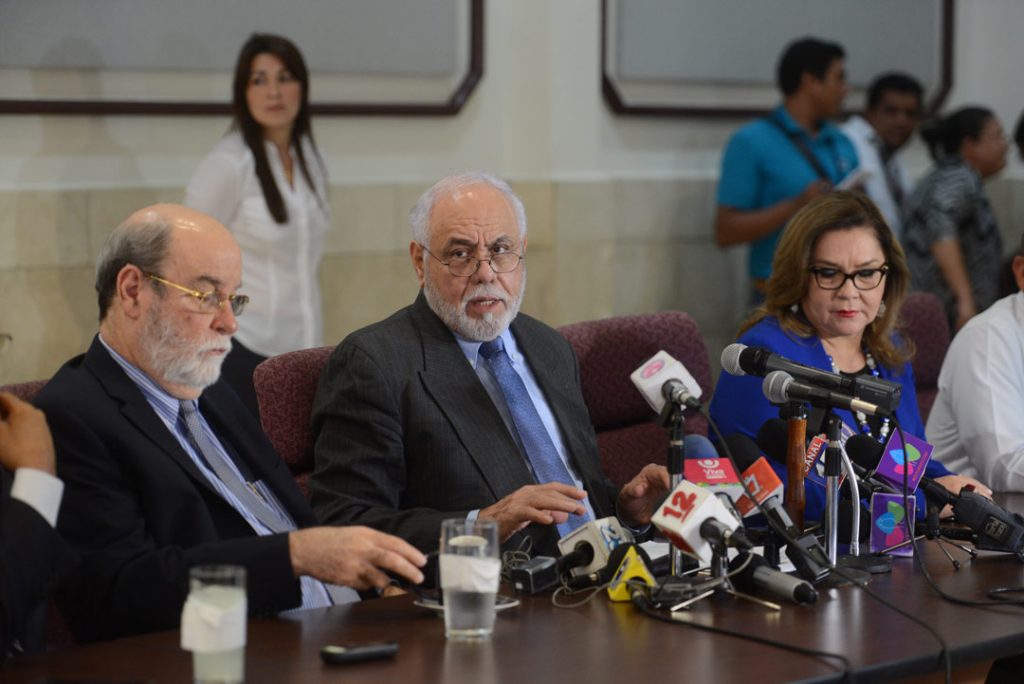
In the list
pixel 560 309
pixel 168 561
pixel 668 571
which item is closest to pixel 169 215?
A: pixel 168 561

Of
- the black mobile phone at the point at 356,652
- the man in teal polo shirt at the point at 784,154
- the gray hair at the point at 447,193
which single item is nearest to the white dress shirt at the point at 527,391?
the gray hair at the point at 447,193

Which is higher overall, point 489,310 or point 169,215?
point 169,215

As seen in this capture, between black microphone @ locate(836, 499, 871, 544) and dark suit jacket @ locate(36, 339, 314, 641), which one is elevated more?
dark suit jacket @ locate(36, 339, 314, 641)

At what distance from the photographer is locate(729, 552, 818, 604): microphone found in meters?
2.47

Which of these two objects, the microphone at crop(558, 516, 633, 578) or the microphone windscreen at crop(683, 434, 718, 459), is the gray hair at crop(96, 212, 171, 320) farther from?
the microphone windscreen at crop(683, 434, 718, 459)

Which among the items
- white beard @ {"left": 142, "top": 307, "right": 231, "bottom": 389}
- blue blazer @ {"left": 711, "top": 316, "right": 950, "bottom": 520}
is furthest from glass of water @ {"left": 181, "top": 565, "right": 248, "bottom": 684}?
blue blazer @ {"left": 711, "top": 316, "right": 950, "bottom": 520}

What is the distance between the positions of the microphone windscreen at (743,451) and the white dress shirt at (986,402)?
0.96 metres

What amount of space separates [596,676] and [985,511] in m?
1.10

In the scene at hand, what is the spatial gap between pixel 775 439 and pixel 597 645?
719 millimetres

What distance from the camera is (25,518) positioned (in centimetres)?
221

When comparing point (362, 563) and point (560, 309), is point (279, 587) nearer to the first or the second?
point (362, 563)

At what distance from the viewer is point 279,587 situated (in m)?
2.42

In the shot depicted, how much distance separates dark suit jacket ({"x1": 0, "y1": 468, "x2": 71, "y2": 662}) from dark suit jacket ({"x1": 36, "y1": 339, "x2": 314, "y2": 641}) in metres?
0.18

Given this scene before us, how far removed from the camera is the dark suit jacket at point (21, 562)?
2.19 metres
